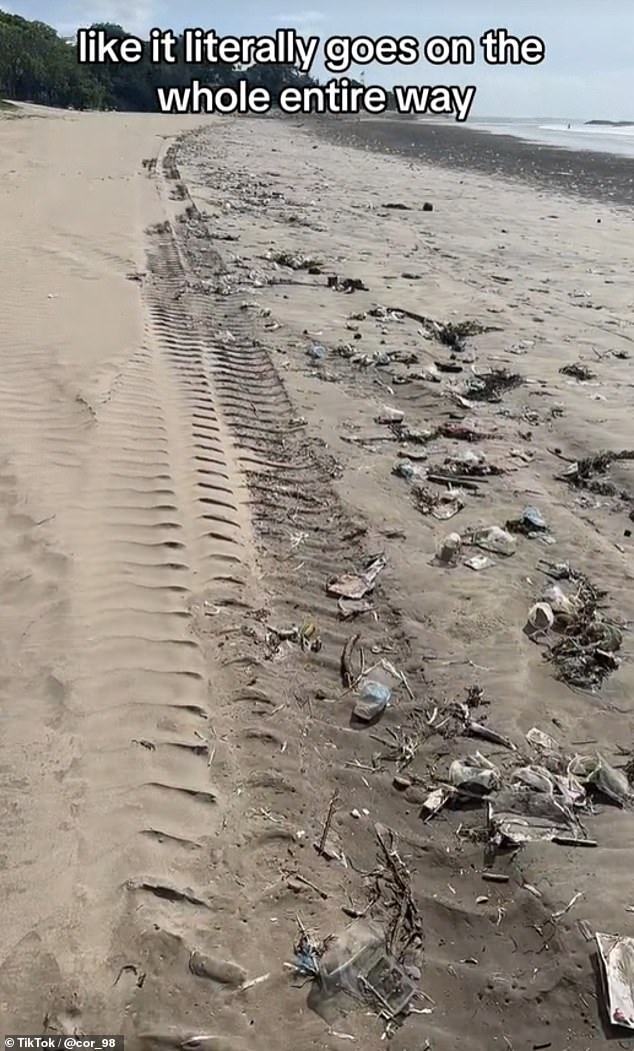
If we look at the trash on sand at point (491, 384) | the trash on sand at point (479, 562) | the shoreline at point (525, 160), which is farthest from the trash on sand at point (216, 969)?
the shoreline at point (525, 160)

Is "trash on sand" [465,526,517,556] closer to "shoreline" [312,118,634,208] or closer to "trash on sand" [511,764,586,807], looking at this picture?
"trash on sand" [511,764,586,807]

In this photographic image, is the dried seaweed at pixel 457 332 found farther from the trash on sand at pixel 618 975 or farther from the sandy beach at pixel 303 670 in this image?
the trash on sand at pixel 618 975

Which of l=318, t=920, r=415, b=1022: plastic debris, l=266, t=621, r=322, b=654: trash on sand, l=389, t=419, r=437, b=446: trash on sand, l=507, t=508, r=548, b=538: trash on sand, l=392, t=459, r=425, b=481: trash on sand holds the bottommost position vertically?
l=318, t=920, r=415, b=1022: plastic debris

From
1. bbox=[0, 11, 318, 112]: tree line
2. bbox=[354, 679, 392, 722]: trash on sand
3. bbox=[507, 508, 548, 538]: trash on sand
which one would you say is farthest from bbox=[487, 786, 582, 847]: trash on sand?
bbox=[0, 11, 318, 112]: tree line

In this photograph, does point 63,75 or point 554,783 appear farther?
point 63,75

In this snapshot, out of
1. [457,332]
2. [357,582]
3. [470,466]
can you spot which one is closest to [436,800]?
[357,582]

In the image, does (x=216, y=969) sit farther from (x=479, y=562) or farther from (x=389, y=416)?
(x=389, y=416)
